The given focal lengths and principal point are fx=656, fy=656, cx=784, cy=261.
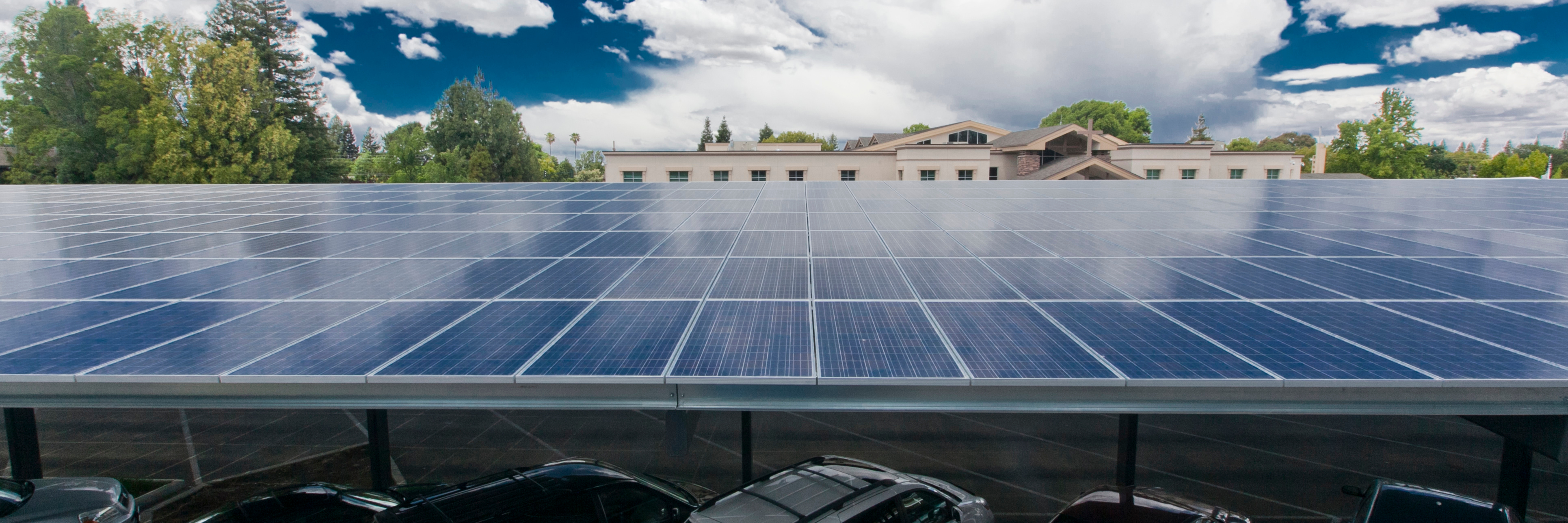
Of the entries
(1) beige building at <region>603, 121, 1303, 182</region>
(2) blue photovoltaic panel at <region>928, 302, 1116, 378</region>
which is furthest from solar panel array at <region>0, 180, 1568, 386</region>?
(1) beige building at <region>603, 121, 1303, 182</region>

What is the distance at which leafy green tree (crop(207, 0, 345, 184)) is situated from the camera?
61344 millimetres

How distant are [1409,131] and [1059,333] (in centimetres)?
9761

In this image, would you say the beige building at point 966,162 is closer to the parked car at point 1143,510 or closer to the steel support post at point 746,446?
the steel support post at point 746,446

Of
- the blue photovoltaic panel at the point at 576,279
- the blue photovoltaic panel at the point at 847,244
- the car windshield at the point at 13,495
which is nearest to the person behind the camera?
the car windshield at the point at 13,495

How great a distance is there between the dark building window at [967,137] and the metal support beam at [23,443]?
211ft

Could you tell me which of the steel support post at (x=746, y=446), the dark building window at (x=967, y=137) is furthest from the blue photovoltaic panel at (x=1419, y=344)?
the dark building window at (x=967, y=137)

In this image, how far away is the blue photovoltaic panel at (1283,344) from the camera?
180 inches

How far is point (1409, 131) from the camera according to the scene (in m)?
73.8

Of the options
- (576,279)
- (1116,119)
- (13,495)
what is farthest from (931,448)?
(1116,119)

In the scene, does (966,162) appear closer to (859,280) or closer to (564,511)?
(859,280)

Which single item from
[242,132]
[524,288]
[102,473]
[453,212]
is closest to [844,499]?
[524,288]

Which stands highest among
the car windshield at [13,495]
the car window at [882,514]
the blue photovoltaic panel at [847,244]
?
the blue photovoltaic panel at [847,244]

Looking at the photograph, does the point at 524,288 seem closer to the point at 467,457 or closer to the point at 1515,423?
the point at 467,457

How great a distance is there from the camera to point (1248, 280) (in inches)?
291
